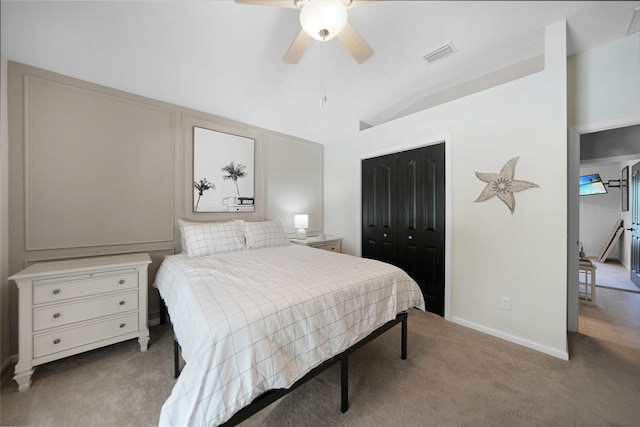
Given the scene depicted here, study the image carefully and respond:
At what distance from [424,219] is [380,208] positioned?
2.17 ft

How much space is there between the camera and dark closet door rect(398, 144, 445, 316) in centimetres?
271

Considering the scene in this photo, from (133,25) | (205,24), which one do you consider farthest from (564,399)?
(133,25)

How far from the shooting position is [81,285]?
1774 mm

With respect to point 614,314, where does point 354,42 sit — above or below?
above

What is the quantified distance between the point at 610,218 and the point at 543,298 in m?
5.96

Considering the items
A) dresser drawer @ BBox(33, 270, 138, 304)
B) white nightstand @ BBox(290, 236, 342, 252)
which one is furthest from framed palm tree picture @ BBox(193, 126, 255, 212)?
dresser drawer @ BBox(33, 270, 138, 304)

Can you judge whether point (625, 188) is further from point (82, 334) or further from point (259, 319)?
point (82, 334)

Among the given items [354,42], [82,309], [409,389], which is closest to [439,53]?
[354,42]

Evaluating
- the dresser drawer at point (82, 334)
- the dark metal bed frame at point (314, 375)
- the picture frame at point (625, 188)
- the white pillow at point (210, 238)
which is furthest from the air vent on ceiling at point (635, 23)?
the dresser drawer at point (82, 334)

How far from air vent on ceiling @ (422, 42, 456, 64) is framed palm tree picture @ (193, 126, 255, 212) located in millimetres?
2390

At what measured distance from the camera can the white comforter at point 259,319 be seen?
3.07 ft

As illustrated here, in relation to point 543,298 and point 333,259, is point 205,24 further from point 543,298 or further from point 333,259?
point 543,298

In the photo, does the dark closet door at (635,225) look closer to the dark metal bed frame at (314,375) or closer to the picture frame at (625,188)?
the picture frame at (625,188)

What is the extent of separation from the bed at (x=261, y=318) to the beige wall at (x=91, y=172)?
0.69 metres
